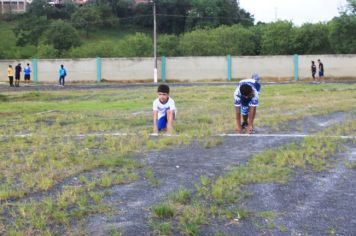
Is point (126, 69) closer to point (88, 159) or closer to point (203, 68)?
point (203, 68)

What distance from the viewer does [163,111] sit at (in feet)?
38.1

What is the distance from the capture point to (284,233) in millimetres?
4871

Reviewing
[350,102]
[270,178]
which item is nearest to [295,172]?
[270,178]

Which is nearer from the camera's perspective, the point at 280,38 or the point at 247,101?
the point at 247,101

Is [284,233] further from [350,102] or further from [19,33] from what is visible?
[19,33]

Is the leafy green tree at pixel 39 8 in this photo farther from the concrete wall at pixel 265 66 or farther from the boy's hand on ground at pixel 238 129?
the boy's hand on ground at pixel 238 129

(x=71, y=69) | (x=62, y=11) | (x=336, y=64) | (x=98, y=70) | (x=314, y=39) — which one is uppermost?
(x=62, y=11)

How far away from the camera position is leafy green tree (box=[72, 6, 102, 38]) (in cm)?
9638

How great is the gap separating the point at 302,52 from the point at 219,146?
52201 mm

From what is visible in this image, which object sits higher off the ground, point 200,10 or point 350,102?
point 200,10

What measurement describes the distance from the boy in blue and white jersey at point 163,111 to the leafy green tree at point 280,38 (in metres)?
49.0

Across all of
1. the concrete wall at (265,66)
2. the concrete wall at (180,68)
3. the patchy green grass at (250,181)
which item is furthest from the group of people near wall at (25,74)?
the patchy green grass at (250,181)

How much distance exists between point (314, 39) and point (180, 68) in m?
20.7

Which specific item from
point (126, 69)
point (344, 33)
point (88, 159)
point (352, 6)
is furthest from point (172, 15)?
point (88, 159)
